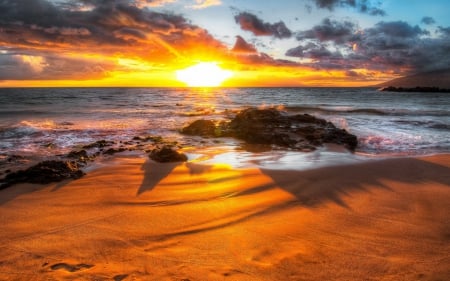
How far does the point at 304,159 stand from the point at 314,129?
4.37 m

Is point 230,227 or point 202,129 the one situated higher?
point 202,129

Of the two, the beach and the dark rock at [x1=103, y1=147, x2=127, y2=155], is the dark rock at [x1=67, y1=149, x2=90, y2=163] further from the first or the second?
the beach

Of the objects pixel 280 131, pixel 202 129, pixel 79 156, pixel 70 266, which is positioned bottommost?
pixel 70 266

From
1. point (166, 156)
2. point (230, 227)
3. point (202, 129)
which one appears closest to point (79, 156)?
point (166, 156)

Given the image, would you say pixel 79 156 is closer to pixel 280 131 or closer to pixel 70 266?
pixel 70 266

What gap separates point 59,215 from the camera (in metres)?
4.14

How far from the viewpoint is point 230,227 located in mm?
3736

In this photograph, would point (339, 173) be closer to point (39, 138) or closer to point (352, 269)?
point (352, 269)

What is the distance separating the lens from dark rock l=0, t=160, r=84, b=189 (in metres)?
5.53

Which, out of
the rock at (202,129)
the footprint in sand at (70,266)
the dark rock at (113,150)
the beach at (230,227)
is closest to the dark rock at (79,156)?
the dark rock at (113,150)

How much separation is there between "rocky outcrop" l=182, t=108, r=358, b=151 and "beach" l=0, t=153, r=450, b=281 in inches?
153

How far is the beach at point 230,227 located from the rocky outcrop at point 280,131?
389 cm

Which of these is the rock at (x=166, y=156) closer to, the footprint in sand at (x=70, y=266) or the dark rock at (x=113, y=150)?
the dark rock at (x=113, y=150)

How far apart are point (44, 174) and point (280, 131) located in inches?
301
